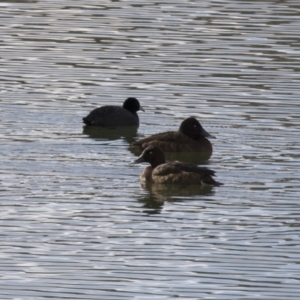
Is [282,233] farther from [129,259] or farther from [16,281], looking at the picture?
[16,281]

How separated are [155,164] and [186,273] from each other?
516cm

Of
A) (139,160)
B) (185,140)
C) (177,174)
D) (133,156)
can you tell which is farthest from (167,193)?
(185,140)

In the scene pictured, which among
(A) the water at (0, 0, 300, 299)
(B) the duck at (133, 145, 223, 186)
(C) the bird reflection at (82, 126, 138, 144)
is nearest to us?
(A) the water at (0, 0, 300, 299)

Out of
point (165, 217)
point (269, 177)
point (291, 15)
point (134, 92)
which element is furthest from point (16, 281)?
point (291, 15)

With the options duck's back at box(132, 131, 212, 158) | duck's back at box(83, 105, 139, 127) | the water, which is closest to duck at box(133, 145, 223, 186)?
the water

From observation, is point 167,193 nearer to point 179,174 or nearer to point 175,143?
point 179,174

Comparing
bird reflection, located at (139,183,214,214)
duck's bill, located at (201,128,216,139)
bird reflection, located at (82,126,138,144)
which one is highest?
duck's bill, located at (201,128,216,139)

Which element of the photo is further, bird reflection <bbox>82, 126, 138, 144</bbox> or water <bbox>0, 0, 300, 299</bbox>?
bird reflection <bbox>82, 126, 138, 144</bbox>

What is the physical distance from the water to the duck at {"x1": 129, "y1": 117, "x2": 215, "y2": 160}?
0.77ft

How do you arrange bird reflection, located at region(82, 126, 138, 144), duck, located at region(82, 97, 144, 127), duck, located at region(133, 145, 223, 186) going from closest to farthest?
duck, located at region(133, 145, 223, 186), bird reflection, located at region(82, 126, 138, 144), duck, located at region(82, 97, 144, 127)

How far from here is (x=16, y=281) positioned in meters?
11.9

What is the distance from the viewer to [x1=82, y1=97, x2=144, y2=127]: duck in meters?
20.1

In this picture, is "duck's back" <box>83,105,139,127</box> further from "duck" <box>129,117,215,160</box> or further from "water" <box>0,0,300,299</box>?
"duck" <box>129,117,215,160</box>

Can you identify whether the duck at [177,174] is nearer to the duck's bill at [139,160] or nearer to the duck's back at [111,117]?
the duck's bill at [139,160]
